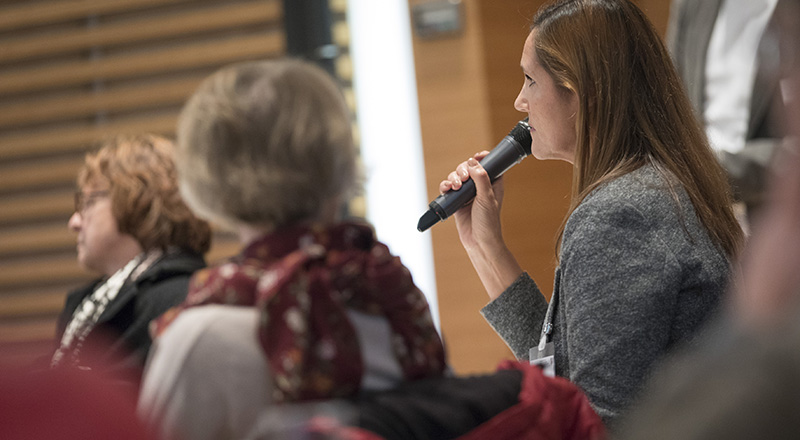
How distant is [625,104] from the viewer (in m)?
1.62

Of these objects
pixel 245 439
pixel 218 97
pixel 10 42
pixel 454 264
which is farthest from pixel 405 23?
pixel 245 439

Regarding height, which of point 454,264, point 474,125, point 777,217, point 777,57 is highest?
point 777,57

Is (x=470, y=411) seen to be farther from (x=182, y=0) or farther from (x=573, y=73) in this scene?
(x=182, y=0)

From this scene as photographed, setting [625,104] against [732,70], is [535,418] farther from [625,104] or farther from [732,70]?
[732,70]

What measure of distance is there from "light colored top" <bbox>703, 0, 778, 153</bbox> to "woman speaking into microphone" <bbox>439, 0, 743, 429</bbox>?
1148mm

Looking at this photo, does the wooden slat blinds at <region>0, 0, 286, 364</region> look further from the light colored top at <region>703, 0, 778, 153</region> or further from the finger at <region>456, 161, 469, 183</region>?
the finger at <region>456, 161, 469, 183</region>

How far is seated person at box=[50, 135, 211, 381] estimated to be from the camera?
2.26 metres

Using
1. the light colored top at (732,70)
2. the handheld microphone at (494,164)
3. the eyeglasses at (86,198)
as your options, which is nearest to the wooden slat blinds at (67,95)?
the eyeglasses at (86,198)

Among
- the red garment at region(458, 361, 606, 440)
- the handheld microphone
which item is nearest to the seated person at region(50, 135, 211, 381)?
the handheld microphone

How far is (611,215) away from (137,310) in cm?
132

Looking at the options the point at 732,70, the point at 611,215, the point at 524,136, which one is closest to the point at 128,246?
the point at 524,136

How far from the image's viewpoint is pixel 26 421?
86cm

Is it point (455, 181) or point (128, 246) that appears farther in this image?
point (128, 246)

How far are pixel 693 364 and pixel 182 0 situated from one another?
12.6ft
